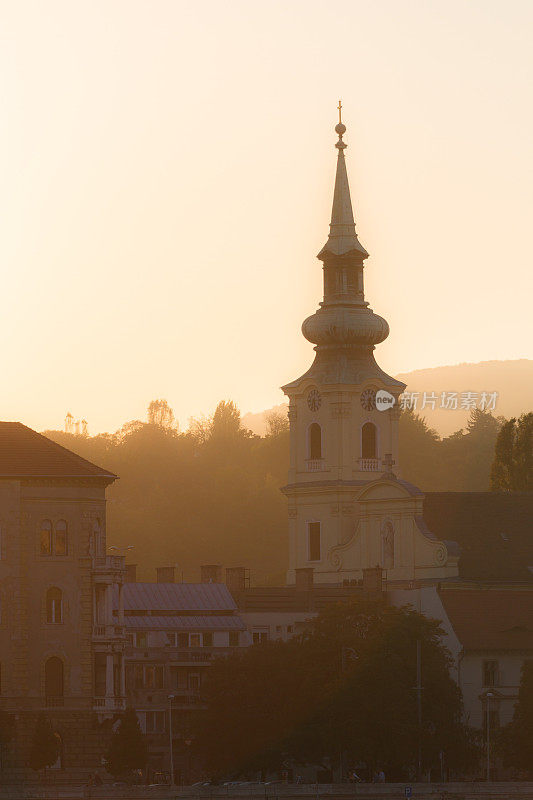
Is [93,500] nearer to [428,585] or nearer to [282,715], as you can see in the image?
[282,715]

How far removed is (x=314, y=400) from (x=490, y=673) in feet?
106

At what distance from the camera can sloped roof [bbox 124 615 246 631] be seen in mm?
140625

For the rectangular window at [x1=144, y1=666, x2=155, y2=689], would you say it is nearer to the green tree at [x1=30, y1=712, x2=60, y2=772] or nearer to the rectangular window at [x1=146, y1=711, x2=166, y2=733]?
the rectangular window at [x1=146, y1=711, x2=166, y2=733]

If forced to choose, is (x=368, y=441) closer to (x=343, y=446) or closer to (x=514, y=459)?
(x=343, y=446)

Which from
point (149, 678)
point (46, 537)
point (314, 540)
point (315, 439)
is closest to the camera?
point (46, 537)

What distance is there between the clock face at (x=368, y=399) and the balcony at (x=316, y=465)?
14.1 ft

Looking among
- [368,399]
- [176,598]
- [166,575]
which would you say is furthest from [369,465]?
[176,598]

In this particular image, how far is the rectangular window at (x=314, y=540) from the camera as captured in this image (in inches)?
6339

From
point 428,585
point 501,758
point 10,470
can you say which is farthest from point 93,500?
point 428,585

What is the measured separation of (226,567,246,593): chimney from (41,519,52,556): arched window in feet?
87.9

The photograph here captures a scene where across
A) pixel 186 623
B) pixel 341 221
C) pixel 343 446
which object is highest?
pixel 341 221

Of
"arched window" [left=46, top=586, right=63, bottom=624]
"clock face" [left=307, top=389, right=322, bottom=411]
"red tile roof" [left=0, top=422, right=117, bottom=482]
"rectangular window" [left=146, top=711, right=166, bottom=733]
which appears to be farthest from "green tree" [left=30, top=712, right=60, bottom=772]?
"clock face" [left=307, top=389, right=322, bottom=411]

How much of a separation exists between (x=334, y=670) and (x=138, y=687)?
1893 cm

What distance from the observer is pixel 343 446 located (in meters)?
161
